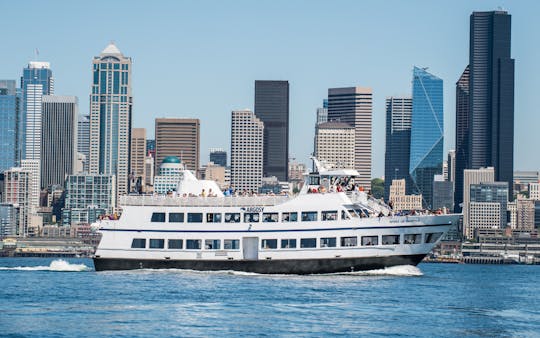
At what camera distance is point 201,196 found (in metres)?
83.2

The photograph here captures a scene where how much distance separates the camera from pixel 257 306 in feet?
203

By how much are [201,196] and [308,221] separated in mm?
8324

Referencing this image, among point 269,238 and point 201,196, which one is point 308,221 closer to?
point 269,238

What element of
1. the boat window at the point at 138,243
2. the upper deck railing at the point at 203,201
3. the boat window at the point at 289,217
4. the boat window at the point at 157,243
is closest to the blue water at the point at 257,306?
the boat window at the point at 157,243

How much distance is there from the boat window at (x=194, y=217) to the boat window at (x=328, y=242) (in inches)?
356

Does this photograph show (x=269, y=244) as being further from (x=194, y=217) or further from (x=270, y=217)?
(x=194, y=217)

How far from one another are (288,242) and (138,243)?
11.0 m

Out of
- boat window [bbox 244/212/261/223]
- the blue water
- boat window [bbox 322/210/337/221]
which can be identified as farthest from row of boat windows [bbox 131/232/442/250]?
the blue water

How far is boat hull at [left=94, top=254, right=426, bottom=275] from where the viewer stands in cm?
7938

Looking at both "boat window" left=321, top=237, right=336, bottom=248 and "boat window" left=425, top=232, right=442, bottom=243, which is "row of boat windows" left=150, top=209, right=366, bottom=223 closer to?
"boat window" left=321, top=237, right=336, bottom=248

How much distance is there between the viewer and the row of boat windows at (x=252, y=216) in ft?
261

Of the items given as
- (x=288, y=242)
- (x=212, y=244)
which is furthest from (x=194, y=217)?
(x=288, y=242)

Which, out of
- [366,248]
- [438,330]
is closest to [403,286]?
[366,248]

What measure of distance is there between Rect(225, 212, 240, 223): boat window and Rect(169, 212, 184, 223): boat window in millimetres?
3308
